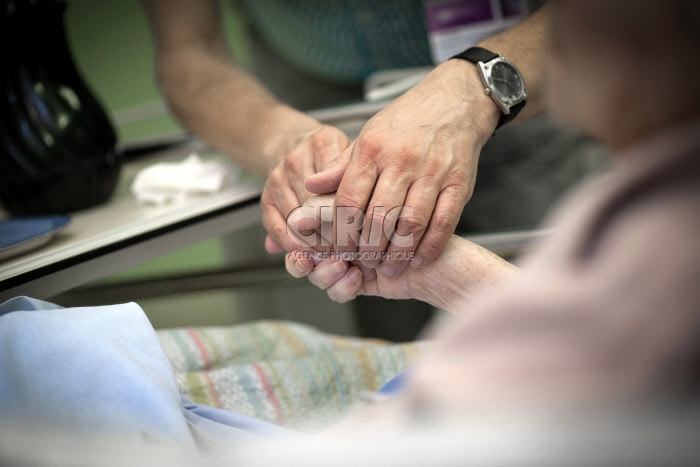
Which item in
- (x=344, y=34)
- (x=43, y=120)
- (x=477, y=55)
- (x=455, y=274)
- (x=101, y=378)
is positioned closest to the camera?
(x=101, y=378)

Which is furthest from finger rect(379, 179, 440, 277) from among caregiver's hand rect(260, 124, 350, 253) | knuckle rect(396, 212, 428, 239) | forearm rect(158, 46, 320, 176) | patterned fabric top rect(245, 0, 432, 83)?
patterned fabric top rect(245, 0, 432, 83)

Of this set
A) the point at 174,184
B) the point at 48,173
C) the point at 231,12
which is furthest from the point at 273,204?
the point at 231,12

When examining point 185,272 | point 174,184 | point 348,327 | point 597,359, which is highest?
point 597,359

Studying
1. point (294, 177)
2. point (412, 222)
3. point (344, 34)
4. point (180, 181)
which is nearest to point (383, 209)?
point (412, 222)

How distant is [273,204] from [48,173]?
329mm

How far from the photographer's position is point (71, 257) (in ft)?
2.18

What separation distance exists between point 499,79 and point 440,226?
0.59ft

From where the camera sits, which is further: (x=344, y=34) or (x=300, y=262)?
(x=344, y=34)

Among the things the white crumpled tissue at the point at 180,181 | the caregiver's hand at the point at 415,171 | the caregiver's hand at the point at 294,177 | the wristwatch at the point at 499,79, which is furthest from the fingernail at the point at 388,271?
the white crumpled tissue at the point at 180,181

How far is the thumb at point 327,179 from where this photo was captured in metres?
0.62

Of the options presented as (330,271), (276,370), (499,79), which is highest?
(499,79)

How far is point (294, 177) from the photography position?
711mm

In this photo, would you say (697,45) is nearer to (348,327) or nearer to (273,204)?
(273,204)

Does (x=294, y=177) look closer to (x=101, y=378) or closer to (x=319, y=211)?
(x=319, y=211)
